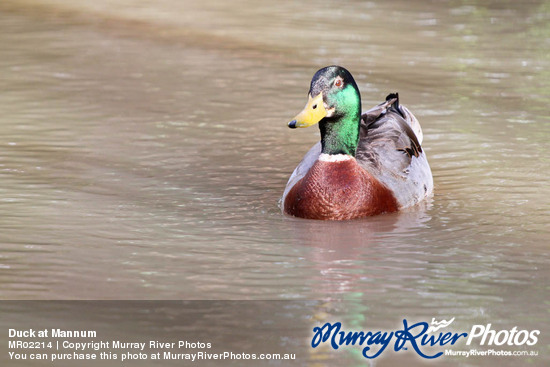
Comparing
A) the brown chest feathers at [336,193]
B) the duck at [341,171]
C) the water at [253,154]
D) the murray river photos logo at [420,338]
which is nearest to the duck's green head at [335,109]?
the duck at [341,171]

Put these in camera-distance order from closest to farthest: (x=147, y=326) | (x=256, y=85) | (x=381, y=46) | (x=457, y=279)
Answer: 1. (x=147, y=326)
2. (x=457, y=279)
3. (x=256, y=85)
4. (x=381, y=46)

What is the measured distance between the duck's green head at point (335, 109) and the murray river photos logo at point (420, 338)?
2751 mm

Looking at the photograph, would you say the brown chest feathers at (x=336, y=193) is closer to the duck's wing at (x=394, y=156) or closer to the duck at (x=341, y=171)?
the duck at (x=341, y=171)

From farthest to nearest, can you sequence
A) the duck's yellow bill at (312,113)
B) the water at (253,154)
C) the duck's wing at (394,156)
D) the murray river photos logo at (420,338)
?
the duck's wing at (394,156)
the duck's yellow bill at (312,113)
the water at (253,154)
the murray river photos logo at (420,338)

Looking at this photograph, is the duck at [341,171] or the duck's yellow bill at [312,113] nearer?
the duck's yellow bill at [312,113]

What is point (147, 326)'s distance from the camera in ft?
22.6

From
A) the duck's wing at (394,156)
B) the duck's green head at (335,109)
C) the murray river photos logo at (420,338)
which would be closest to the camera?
the murray river photos logo at (420,338)

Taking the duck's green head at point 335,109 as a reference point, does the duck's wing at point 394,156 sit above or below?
below

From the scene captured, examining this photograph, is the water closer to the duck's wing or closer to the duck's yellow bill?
the duck's wing

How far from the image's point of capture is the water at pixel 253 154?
777 centimetres

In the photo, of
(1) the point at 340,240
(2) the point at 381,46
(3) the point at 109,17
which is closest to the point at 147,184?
(1) the point at 340,240

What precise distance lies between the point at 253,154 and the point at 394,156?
2132 mm

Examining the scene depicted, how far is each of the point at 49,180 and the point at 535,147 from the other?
4999 millimetres

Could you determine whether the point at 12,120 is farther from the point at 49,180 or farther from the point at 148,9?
the point at 148,9
